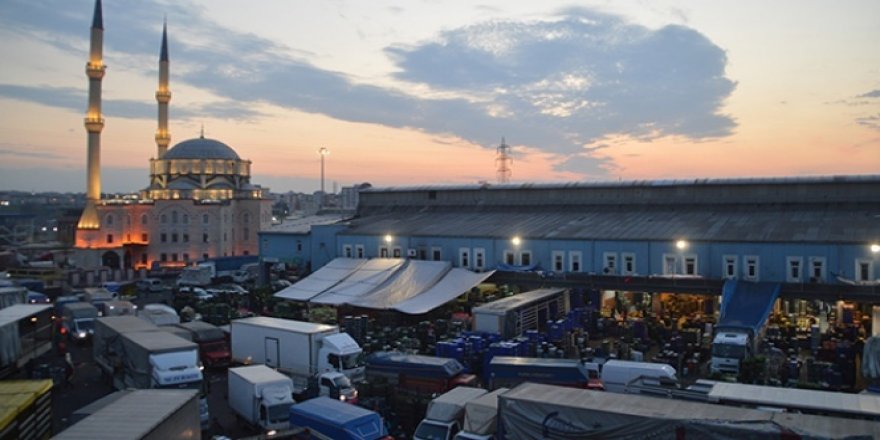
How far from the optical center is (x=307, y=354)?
61.1ft

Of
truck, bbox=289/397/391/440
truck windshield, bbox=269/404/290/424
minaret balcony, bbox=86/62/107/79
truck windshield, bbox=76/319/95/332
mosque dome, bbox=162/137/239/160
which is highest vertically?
minaret balcony, bbox=86/62/107/79

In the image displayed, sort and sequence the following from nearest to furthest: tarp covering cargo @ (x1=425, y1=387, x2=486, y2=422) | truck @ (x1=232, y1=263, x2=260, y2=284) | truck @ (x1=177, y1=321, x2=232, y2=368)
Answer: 1. tarp covering cargo @ (x1=425, y1=387, x2=486, y2=422)
2. truck @ (x1=177, y1=321, x2=232, y2=368)
3. truck @ (x1=232, y1=263, x2=260, y2=284)

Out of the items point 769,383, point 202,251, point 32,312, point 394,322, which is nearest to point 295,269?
point 394,322

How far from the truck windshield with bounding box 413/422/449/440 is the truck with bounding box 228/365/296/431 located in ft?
11.1

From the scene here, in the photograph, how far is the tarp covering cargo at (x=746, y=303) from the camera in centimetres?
2086

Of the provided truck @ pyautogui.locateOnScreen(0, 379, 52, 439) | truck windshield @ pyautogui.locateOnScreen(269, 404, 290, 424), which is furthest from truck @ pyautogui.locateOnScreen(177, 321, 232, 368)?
truck @ pyautogui.locateOnScreen(0, 379, 52, 439)

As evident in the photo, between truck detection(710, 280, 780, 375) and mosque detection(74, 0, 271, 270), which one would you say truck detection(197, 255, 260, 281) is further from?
truck detection(710, 280, 780, 375)

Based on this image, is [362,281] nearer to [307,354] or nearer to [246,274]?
[307,354]

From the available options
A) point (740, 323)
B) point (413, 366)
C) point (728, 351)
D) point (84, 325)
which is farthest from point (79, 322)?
point (740, 323)

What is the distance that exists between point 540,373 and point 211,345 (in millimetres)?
11311

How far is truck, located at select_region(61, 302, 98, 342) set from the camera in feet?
84.0

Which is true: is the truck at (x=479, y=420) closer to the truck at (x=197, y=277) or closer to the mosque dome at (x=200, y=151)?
the truck at (x=197, y=277)

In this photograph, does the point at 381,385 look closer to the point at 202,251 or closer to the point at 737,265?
the point at 737,265

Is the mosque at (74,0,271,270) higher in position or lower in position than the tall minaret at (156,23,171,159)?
lower
